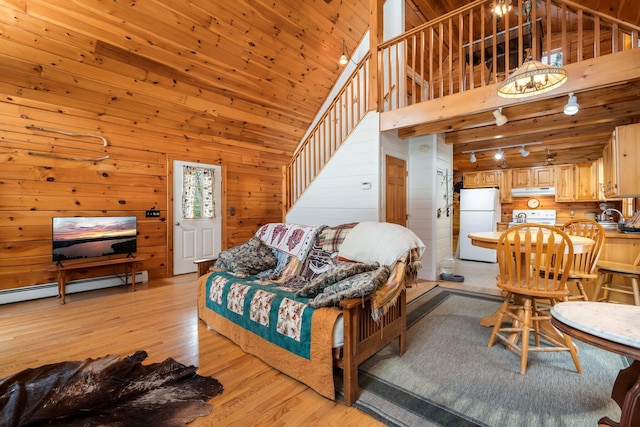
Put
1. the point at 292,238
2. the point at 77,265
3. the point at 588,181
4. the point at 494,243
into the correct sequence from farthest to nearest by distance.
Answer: the point at 588,181 → the point at 77,265 → the point at 292,238 → the point at 494,243

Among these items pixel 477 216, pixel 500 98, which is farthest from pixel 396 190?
pixel 477 216

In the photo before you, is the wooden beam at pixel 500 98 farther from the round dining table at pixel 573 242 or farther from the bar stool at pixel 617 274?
the bar stool at pixel 617 274

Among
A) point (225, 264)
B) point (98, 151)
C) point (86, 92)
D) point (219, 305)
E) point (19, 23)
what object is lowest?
point (219, 305)

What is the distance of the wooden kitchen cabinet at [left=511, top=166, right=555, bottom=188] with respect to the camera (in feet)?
19.9

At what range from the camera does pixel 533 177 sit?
6238 mm

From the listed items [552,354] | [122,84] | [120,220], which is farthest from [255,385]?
[122,84]

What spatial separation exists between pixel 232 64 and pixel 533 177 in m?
6.51

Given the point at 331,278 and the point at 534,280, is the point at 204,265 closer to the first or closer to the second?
the point at 331,278

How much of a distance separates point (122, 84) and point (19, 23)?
0.97 metres

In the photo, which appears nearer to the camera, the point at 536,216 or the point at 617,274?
the point at 617,274

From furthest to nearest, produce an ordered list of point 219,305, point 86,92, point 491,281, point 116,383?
point 491,281 → point 86,92 → point 219,305 → point 116,383

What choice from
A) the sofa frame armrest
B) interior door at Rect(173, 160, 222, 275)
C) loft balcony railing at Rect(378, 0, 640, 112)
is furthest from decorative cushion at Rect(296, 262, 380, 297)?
interior door at Rect(173, 160, 222, 275)

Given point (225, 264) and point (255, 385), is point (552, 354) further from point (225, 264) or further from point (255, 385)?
point (225, 264)

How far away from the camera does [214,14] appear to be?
3527 millimetres
